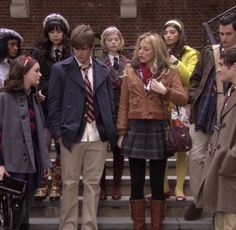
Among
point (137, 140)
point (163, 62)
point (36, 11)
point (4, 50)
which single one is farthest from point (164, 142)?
point (36, 11)

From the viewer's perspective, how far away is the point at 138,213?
5.38 m

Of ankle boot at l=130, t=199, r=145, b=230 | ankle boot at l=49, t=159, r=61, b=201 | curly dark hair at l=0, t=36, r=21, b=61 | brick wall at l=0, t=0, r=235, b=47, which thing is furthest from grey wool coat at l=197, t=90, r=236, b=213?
brick wall at l=0, t=0, r=235, b=47

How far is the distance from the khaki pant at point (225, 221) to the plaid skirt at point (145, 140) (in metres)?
1.19

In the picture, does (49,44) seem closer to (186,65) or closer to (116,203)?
(186,65)

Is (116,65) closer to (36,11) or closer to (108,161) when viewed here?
(108,161)

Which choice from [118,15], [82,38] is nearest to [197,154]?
[82,38]

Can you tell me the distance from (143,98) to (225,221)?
1589 mm

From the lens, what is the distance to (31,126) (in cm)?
506

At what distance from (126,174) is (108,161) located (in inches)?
10.0

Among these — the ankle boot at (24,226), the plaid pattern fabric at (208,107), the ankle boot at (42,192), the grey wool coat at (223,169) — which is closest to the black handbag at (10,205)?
the ankle boot at (24,226)

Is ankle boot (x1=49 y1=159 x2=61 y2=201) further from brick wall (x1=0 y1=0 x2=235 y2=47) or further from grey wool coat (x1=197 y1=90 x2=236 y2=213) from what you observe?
brick wall (x1=0 y1=0 x2=235 y2=47)

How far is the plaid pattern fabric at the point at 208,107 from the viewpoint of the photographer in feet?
17.4

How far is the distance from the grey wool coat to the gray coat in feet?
5.16

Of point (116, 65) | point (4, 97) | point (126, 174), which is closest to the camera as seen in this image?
point (4, 97)
